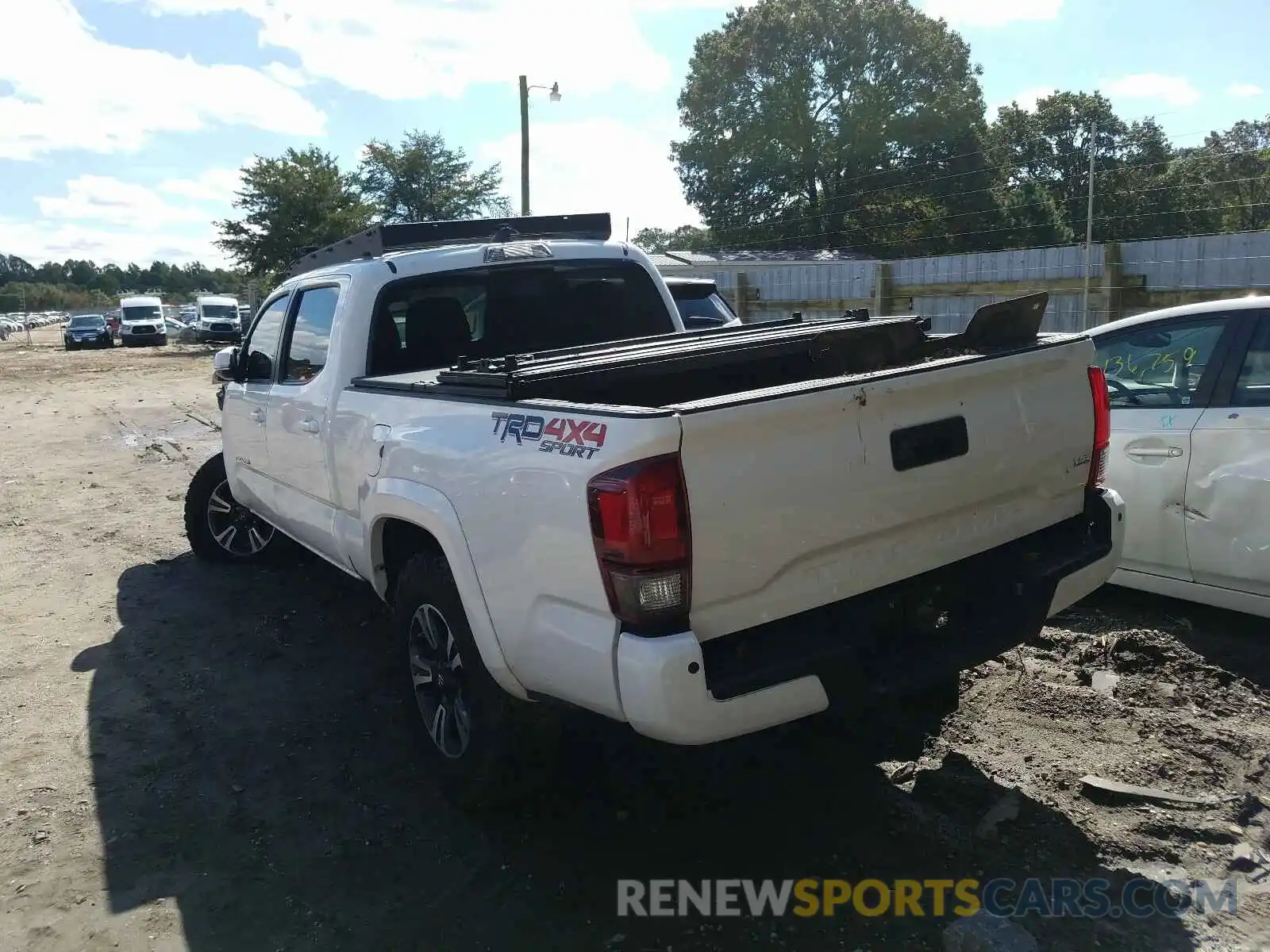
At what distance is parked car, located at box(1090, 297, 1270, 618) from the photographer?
14.5ft

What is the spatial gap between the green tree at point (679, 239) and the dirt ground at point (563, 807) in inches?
1541

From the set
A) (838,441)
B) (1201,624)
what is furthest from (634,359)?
(1201,624)

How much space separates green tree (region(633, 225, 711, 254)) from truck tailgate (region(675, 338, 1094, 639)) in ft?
131

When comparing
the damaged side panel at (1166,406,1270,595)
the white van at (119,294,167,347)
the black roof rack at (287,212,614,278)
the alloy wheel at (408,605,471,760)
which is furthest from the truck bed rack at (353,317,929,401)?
the white van at (119,294,167,347)

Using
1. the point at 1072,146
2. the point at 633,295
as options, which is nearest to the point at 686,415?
the point at 633,295

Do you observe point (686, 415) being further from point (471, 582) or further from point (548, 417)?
point (471, 582)

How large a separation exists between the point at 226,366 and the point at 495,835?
383cm

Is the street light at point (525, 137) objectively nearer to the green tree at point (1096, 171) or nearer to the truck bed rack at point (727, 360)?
the green tree at point (1096, 171)

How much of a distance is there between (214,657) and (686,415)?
3.67 m

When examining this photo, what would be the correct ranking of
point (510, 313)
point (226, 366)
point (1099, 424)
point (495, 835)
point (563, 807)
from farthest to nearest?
point (226, 366) → point (510, 313) → point (1099, 424) → point (563, 807) → point (495, 835)

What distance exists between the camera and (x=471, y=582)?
3.21 meters

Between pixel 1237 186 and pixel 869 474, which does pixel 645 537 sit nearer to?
pixel 869 474

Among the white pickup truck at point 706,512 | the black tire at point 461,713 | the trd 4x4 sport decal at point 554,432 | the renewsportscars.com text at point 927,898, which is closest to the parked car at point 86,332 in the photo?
the white pickup truck at point 706,512

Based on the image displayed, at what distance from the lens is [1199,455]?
15.0 ft
